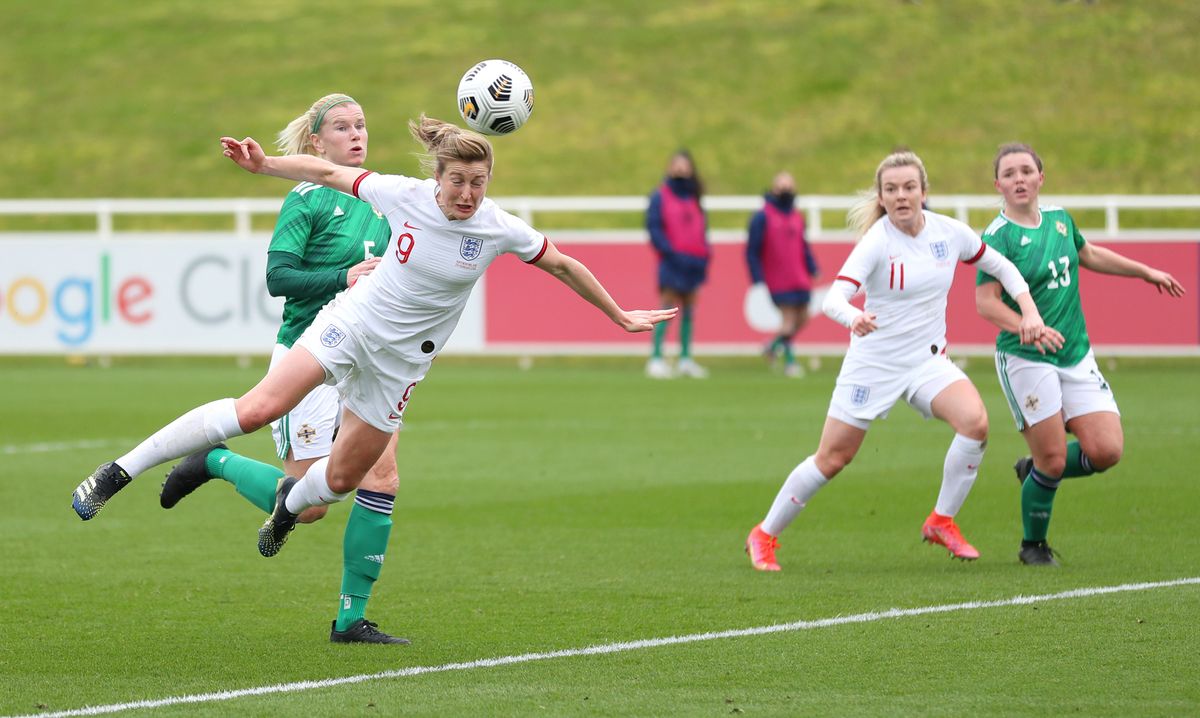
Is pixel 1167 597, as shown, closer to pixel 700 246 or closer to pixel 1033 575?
pixel 1033 575

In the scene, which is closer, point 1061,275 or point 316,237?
point 316,237

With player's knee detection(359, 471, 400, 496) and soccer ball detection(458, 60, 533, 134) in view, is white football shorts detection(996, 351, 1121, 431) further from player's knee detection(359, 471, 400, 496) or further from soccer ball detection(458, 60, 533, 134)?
player's knee detection(359, 471, 400, 496)

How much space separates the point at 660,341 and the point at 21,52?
31481 millimetres

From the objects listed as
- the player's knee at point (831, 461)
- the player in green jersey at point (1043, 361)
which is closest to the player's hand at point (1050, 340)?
the player in green jersey at point (1043, 361)

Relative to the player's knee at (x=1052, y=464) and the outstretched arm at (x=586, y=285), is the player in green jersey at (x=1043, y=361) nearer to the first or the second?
the player's knee at (x=1052, y=464)

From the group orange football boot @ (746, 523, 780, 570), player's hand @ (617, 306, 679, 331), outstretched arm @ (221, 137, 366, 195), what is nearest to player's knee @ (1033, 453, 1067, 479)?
orange football boot @ (746, 523, 780, 570)

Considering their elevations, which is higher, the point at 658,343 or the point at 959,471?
the point at 959,471

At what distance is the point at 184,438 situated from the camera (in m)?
7.05

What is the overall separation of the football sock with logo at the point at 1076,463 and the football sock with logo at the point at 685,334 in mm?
11644

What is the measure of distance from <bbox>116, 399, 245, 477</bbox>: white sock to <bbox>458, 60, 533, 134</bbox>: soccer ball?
1497 mm

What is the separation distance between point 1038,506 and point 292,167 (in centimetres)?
407

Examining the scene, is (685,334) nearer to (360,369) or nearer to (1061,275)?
(1061,275)

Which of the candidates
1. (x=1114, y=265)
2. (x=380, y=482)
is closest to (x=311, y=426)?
(x=380, y=482)

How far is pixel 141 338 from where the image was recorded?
73.5ft
